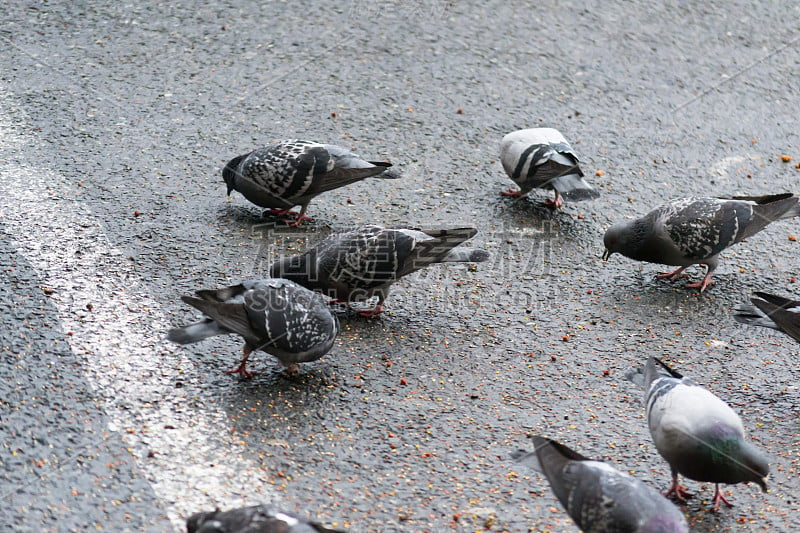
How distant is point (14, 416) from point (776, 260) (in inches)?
182

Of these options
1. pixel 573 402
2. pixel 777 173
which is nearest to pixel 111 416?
pixel 573 402

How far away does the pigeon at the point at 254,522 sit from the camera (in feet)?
10.2

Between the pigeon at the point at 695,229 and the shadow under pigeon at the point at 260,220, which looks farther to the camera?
the shadow under pigeon at the point at 260,220

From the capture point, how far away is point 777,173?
6.86 metres

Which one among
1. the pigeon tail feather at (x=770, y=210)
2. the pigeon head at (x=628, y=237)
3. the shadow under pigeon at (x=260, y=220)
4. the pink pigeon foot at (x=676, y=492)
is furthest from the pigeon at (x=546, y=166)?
the pink pigeon foot at (x=676, y=492)

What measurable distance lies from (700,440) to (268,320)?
1.97m

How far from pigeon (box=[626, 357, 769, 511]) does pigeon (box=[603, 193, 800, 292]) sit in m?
1.58

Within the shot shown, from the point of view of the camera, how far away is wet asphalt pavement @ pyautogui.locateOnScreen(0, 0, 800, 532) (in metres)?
3.90

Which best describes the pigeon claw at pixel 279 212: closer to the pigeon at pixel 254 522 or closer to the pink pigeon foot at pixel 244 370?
the pink pigeon foot at pixel 244 370

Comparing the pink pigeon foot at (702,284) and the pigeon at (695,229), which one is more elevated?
the pigeon at (695,229)

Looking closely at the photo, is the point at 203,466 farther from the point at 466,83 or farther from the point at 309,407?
the point at 466,83

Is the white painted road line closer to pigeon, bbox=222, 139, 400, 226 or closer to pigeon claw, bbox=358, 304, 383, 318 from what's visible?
pigeon, bbox=222, 139, 400, 226

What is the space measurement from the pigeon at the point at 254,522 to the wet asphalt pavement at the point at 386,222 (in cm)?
46

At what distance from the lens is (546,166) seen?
600cm
